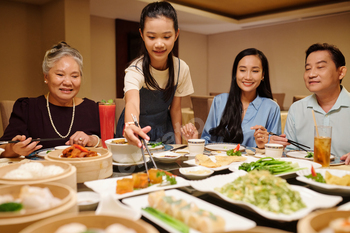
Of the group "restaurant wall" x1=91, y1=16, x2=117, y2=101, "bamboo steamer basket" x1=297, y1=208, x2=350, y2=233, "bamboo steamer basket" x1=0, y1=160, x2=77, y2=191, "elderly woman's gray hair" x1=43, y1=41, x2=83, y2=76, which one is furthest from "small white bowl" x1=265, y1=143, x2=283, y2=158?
"restaurant wall" x1=91, y1=16, x2=117, y2=101

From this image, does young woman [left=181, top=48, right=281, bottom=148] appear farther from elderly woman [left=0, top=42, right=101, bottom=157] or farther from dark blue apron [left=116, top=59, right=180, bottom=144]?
elderly woman [left=0, top=42, right=101, bottom=157]

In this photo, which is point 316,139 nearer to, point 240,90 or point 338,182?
point 338,182

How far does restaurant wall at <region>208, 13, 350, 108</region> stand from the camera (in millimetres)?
7425

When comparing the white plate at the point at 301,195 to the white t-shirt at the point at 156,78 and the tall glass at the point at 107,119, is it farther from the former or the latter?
the white t-shirt at the point at 156,78

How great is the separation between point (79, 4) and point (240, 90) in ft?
14.0

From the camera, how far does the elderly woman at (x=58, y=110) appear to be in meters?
1.99

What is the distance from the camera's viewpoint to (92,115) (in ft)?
7.57

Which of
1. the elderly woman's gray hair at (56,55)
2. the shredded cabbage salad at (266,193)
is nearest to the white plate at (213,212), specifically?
the shredded cabbage salad at (266,193)

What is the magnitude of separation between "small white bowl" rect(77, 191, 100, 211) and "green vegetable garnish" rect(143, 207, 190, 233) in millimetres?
190

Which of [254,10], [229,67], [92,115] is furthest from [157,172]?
[229,67]

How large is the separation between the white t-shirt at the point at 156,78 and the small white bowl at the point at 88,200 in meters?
1.08

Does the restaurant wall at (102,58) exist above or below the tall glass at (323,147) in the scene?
above

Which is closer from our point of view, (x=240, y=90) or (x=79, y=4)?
(x=240, y=90)

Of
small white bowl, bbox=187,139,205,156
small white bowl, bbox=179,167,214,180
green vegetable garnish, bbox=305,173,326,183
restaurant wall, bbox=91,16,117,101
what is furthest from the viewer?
restaurant wall, bbox=91,16,117,101
